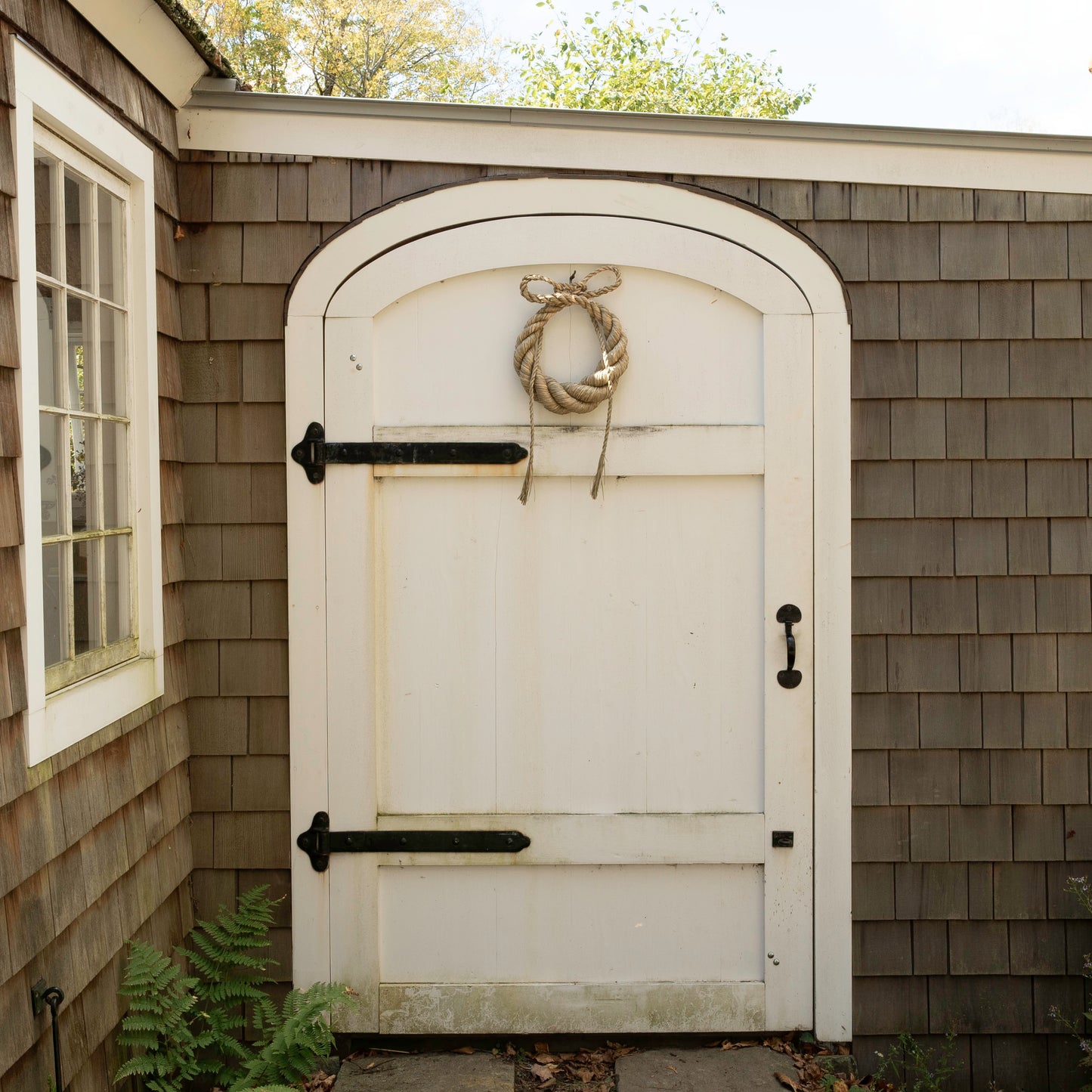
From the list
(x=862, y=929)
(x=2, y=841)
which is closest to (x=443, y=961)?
(x=862, y=929)

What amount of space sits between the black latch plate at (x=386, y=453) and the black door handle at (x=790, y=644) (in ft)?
2.54

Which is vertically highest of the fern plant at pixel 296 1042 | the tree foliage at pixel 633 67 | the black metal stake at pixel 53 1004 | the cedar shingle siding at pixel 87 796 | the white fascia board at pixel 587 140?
the tree foliage at pixel 633 67

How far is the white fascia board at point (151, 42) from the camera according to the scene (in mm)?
2131

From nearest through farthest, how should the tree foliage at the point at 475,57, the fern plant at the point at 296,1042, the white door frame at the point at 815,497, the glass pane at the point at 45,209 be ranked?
the glass pane at the point at 45,209 → the fern plant at the point at 296,1042 → the white door frame at the point at 815,497 → the tree foliage at the point at 475,57

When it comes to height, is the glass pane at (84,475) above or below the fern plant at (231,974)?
above

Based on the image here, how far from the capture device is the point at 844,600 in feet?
9.02

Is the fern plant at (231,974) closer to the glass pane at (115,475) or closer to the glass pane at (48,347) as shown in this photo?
the glass pane at (115,475)

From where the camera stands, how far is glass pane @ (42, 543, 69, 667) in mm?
2045

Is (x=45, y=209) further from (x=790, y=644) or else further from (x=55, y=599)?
(x=790, y=644)

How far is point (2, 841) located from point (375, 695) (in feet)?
3.50

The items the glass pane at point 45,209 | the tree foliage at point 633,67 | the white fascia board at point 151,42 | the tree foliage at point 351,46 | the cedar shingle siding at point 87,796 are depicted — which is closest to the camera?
the cedar shingle siding at point 87,796

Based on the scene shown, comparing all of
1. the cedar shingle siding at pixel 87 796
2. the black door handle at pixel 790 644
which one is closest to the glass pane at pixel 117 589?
the cedar shingle siding at pixel 87 796

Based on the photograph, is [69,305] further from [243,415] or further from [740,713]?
[740,713]

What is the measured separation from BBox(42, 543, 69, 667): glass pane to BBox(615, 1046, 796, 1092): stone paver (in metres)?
1.64
